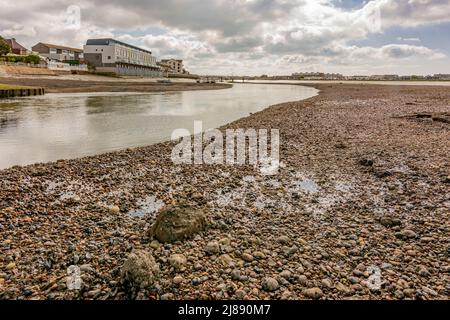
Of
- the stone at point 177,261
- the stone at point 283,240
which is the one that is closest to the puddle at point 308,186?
the stone at point 283,240

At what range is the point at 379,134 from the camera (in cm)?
1566

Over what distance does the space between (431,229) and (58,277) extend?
662 cm

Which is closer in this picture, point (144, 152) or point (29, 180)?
point (29, 180)

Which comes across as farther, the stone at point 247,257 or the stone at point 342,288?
the stone at point 247,257

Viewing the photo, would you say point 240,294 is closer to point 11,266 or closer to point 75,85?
point 11,266

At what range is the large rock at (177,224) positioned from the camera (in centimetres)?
559

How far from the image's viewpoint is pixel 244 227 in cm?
625

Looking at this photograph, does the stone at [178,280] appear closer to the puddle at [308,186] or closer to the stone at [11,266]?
the stone at [11,266]

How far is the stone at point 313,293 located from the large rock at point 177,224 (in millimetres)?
2364

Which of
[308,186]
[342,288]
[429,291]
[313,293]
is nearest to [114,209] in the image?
[313,293]

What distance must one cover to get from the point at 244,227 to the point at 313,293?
7.47 feet
